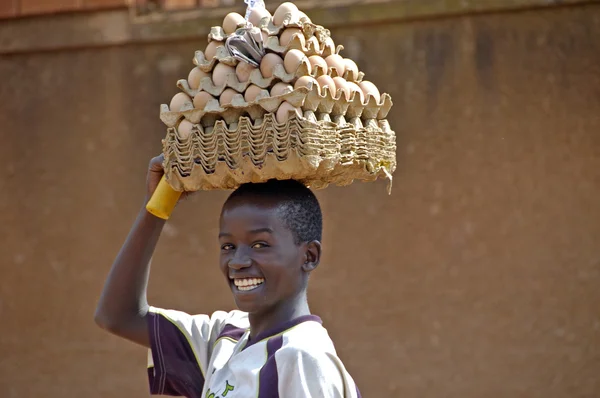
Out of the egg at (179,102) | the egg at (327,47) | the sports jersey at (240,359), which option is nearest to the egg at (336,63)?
the egg at (327,47)

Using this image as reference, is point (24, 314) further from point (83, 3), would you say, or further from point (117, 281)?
point (117, 281)

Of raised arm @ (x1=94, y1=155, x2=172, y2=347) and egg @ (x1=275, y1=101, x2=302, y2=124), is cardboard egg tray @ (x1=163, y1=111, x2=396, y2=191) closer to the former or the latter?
egg @ (x1=275, y1=101, x2=302, y2=124)

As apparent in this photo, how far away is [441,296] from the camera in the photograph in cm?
593

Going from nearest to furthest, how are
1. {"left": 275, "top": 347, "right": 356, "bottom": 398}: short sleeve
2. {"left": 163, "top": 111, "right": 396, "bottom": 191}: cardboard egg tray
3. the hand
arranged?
{"left": 275, "top": 347, "right": 356, "bottom": 398}: short sleeve → {"left": 163, "top": 111, "right": 396, "bottom": 191}: cardboard egg tray → the hand

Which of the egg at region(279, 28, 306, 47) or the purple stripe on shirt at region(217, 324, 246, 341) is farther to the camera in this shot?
the purple stripe on shirt at region(217, 324, 246, 341)

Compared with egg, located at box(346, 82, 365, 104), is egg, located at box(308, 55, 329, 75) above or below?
above

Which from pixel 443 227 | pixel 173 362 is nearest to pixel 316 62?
pixel 173 362

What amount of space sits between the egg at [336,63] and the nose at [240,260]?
0.59 m

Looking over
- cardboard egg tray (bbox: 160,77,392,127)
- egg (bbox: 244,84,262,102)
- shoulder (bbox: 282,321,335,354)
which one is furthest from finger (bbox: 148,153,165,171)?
shoulder (bbox: 282,321,335,354)

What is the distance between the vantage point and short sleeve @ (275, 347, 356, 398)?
102 inches

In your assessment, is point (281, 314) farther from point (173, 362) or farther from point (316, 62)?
point (316, 62)

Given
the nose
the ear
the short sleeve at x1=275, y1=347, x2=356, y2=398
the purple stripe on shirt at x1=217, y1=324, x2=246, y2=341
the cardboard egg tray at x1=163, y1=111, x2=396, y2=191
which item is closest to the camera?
the short sleeve at x1=275, y1=347, x2=356, y2=398

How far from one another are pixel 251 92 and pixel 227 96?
0.08 meters

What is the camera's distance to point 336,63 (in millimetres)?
2963
